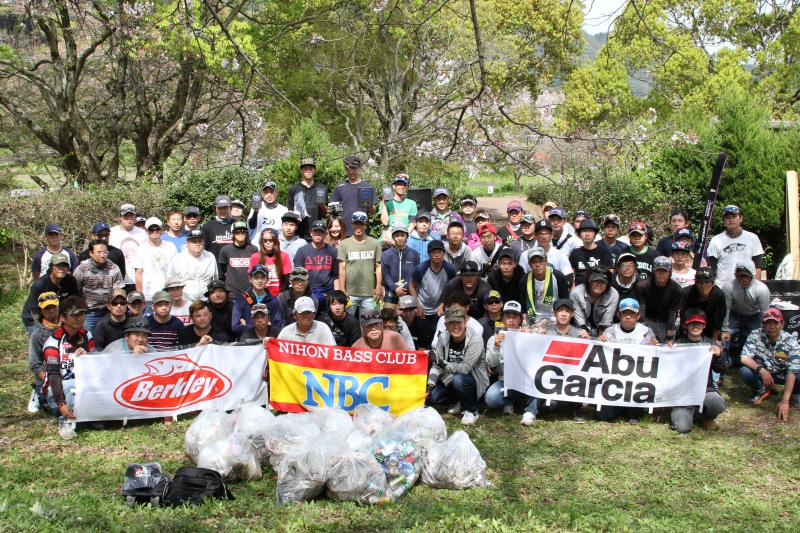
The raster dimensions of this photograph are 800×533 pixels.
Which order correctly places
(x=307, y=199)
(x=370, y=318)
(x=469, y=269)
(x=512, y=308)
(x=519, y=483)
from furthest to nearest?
1. (x=307, y=199)
2. (x=469, y=269)
3. (x=512, y=308)
4. (x=370, y=318)
5. (x=519, y=483)

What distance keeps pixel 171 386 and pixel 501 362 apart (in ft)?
11.9

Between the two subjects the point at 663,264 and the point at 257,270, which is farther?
the point at 257,270

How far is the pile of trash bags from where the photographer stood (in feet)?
18.8

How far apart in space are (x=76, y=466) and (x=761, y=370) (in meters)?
7.34

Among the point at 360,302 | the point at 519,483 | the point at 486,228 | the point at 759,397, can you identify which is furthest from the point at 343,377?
the point at 759,397

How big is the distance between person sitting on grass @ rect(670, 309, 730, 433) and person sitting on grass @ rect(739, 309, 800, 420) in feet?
1.24

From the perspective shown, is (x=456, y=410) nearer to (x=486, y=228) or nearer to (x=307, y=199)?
(x=486, y=228)

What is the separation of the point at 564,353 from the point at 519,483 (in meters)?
2.00

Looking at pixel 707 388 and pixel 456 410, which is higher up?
pixel 707 388

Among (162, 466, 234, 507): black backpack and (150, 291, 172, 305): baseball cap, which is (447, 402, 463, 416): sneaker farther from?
(150, 291, 172, 305): baseball cap

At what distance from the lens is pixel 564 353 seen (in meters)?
7.86

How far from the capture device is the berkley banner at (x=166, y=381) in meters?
7.52

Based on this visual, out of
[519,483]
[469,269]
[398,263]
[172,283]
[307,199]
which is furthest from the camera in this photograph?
[307,199]

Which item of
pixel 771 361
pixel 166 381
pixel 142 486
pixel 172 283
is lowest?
pixel 142 486
